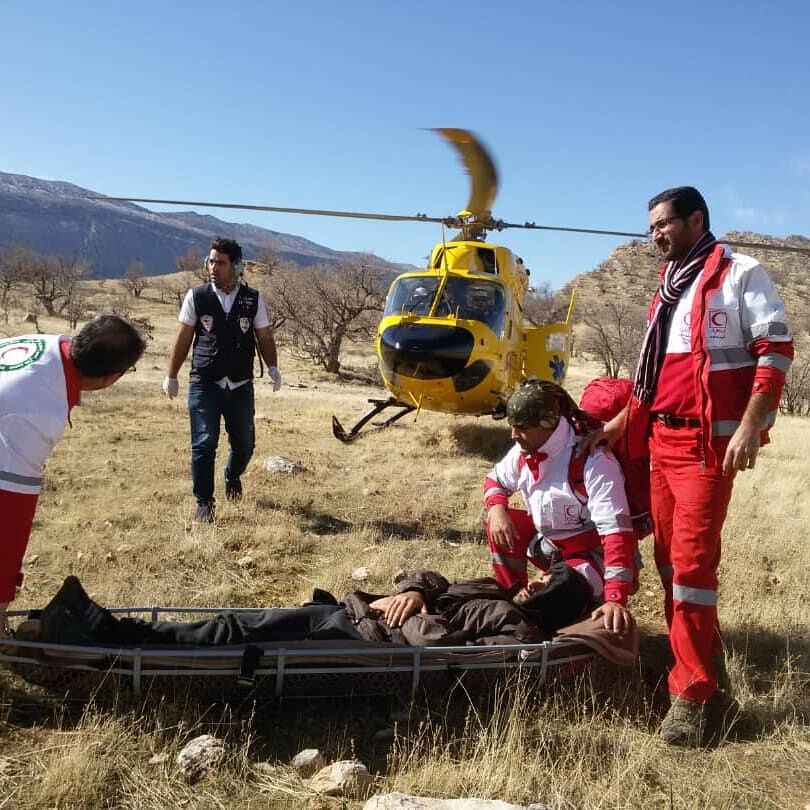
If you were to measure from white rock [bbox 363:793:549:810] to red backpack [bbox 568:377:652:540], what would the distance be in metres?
1.80

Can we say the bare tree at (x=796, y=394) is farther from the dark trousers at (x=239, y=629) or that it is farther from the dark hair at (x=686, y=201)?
the dark trousers at (x=239, y=629)

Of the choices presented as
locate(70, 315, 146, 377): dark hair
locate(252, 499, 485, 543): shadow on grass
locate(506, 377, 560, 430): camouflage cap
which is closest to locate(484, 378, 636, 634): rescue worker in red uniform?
locate(506, 377, 560, 430): camouflage cap

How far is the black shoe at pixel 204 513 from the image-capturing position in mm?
5696

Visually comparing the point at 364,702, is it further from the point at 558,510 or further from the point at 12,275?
the point at 12,275

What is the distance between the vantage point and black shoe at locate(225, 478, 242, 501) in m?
6.31

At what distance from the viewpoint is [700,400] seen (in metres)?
3.16

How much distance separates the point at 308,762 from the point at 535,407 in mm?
1823

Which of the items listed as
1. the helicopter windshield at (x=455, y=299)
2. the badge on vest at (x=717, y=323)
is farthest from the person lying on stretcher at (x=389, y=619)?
the helicopter windshield at (x=455, y=299)

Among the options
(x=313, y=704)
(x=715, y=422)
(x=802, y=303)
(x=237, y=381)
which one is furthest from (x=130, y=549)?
(x=802, y=303)

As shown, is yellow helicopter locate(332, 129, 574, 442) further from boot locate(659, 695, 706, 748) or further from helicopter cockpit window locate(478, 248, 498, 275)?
boot locate(659, 695, 706, 748)

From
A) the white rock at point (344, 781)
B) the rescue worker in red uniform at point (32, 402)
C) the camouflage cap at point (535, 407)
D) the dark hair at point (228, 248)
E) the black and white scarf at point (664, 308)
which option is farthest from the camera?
the dark hair at point (228, 248)

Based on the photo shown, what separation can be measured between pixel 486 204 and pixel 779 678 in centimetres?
729

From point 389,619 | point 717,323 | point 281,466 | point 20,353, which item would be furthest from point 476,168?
point 20,353

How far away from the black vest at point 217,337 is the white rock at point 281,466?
2.04 meters
